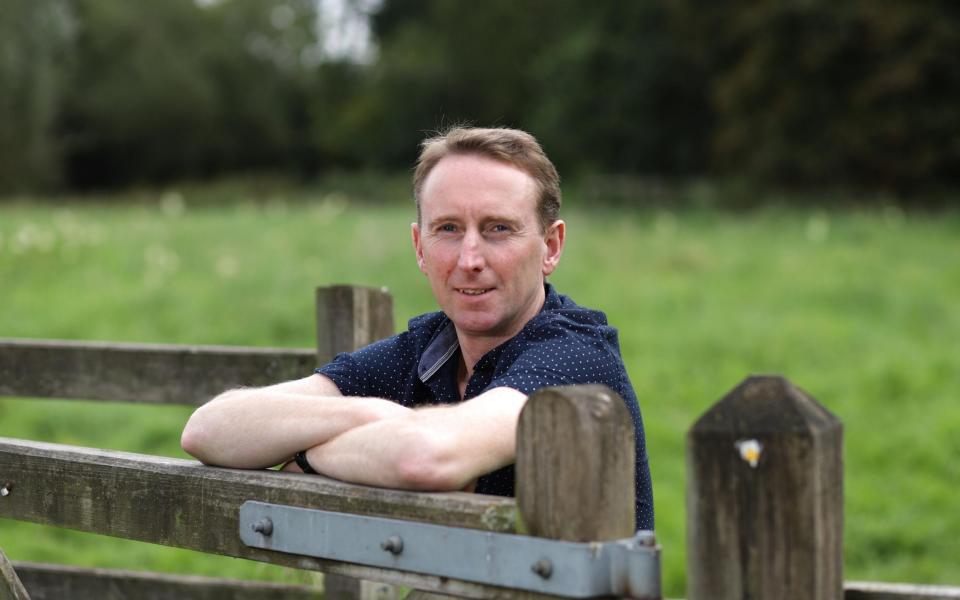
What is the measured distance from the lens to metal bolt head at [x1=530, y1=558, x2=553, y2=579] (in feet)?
6.26

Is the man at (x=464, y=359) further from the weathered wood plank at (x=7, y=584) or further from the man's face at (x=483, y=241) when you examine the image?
the weathered wood plank at (x=7, y=584)

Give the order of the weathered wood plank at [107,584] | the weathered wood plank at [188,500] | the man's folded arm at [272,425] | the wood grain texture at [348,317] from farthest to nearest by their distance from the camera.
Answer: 1. the weathered wood plank at [107,584]
2. the wood grain texture at [348,317]
3. the man's folded arm at [272,425]
4. the weathered wood plank at [188,500]

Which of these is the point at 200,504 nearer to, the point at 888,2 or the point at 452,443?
the point at 452,443

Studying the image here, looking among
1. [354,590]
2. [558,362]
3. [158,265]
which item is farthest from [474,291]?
[158,265]

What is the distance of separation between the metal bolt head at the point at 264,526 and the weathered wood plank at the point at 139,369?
197 centimetres

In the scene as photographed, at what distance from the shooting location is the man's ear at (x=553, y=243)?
3.02 meters

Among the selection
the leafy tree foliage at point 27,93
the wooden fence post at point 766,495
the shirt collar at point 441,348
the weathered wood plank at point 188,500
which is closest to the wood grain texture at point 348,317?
the shirt collar at point 441,348

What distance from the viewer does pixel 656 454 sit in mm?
9883

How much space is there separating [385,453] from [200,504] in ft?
1.55

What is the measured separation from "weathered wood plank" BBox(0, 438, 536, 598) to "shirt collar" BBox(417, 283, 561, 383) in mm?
698

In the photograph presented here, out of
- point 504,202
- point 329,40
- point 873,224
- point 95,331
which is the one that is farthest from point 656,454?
point 329,40

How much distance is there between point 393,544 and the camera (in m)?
2.07

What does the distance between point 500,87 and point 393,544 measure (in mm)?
53605

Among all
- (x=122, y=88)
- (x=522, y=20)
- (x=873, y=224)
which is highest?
(x=522, y=20)
